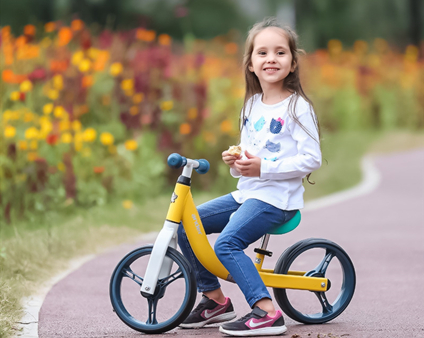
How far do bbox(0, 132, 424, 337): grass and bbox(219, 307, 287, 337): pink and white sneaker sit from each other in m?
0.91

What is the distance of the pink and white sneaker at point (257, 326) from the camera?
378 centimetres

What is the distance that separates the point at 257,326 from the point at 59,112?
13.9 ft

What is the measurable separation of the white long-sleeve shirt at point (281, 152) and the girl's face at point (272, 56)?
14 cm

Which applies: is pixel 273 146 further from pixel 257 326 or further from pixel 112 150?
pixel 112 150

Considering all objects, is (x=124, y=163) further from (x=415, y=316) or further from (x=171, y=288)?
(x=415, y=316)

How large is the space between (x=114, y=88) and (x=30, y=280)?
3635mm

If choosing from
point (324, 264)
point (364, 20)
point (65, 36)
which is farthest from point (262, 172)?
point (364, 20)

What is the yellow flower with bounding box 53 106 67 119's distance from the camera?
7410mm

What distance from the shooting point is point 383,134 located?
1633cm

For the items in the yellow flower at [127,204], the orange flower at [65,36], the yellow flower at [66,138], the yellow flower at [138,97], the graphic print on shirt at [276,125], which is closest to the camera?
the graphic print on shirt at [276,125]

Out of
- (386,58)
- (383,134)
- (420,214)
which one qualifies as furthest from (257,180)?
(386,58)

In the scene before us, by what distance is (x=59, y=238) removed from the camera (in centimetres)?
605

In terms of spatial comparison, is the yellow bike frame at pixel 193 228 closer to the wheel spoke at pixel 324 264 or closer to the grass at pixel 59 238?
the wheel spoke at pixel 324 264

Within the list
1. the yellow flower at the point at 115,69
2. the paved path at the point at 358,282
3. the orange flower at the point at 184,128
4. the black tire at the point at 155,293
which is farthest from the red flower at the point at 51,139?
the black tire at the point at 155,293
